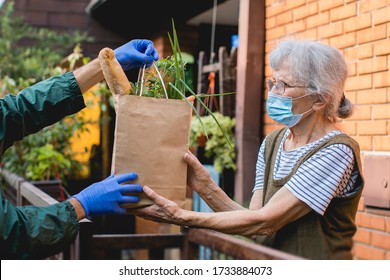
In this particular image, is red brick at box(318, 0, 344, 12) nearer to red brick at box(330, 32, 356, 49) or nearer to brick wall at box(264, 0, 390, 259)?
brick wall at box(264, 0, 390, 259)

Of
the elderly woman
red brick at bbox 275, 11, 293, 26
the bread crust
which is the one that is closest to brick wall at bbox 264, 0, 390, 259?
red brick at bbox 275, 11, 293, 26

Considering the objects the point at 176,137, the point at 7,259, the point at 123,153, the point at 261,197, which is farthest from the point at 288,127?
the point at 7,259

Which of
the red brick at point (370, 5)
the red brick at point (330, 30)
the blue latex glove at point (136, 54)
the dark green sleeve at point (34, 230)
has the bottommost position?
the dark green sleeve at point (34, 230)

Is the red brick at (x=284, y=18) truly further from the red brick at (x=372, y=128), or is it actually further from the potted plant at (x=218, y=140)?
the red brick at (x=372, y=128)

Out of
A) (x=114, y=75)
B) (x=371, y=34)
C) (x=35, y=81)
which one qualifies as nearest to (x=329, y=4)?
(x=371, y=34)

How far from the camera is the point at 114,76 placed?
7.34 feet

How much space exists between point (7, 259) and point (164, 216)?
56 cm

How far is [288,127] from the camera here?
8.04 feet

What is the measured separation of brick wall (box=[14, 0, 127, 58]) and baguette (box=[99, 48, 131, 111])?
5.98 metres

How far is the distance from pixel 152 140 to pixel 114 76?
0.26 metres

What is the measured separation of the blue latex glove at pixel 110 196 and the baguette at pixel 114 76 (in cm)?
27

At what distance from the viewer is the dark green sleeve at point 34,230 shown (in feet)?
6.84

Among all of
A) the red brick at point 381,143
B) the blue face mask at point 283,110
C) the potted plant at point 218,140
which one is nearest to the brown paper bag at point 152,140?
the blue face mask at point 283,110
